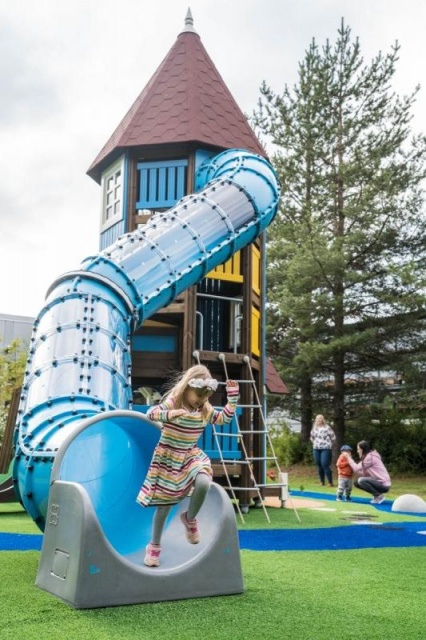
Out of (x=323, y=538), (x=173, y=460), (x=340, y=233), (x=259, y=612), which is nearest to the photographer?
(x=259, y=612)

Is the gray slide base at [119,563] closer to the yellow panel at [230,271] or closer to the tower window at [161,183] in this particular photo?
the yellow panel at [230,271]

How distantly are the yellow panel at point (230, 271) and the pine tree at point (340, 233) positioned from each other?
11274 mm

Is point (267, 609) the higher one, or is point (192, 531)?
point (192, 531)

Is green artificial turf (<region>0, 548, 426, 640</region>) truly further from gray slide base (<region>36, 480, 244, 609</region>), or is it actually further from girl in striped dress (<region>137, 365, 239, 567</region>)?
girl in striped dress (<region>137, 365, 239, 567</region>)

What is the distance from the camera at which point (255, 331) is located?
1247 cm

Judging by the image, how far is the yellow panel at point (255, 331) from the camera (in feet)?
40.0

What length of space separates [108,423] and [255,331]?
6836mm

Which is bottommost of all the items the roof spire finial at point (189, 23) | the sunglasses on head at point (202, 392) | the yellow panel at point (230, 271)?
the sunglasses on head at point (202, 392)

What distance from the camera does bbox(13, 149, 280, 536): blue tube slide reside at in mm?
5695

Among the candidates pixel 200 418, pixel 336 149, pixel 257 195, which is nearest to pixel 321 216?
pixel 336 149

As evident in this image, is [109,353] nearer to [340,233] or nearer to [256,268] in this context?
[256,268]

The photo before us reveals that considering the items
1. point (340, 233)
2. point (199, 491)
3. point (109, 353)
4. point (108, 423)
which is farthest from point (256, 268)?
point (340, 233)

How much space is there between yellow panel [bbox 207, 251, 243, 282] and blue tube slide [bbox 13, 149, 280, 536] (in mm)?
1847

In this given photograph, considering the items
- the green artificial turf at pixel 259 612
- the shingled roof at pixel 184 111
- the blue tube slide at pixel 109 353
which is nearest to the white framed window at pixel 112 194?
the shingled roof at pixel 184 111
